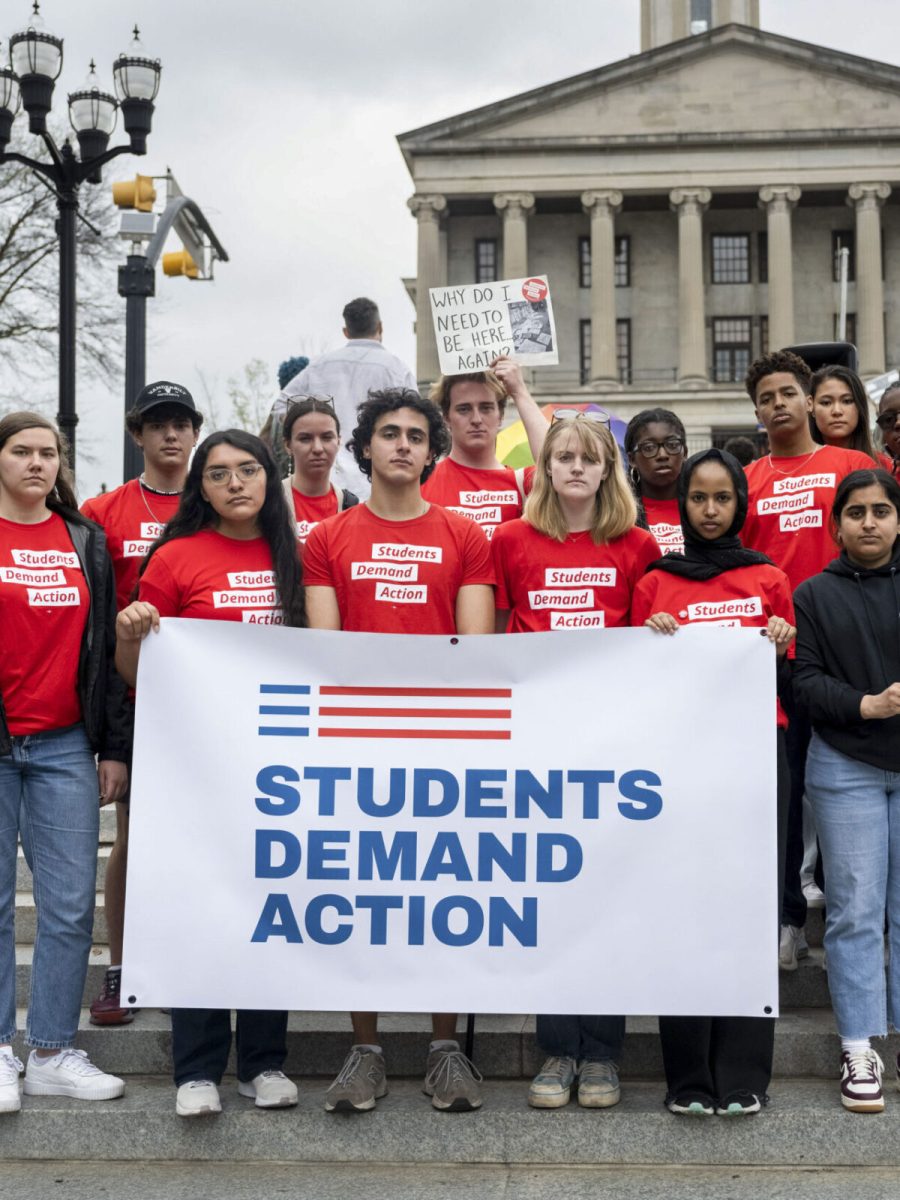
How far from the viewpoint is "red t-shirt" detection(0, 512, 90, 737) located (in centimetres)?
482

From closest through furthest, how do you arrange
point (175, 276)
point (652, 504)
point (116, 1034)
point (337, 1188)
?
1. point (337, 1188)
2. point (116, 1034)
3. point (652, 504)
4. point (175, 276)

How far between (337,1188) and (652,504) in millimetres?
3020

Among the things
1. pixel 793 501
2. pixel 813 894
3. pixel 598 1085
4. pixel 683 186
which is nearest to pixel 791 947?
pixel 813 894

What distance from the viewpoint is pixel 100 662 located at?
4.95 meters

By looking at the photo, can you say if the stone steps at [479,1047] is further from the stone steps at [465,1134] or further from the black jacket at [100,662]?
the black jacket at [100,662]

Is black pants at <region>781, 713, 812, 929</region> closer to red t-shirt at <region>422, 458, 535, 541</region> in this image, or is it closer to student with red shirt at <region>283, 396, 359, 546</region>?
red t-shirt at <region>422, 458, 535, 541</region>

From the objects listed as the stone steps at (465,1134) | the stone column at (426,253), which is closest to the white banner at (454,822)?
the stone steps at (465,1134)

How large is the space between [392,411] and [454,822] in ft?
4.75

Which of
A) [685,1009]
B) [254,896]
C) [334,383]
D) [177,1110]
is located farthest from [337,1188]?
[334,383]

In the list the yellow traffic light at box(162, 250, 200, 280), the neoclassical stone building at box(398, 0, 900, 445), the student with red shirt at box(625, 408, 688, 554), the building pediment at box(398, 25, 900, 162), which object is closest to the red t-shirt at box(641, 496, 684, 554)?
the student with red shirt at box(625, 408, 688, 554)

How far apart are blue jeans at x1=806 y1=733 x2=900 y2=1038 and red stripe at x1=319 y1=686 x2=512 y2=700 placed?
115 cm

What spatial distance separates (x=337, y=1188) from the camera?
4.52m

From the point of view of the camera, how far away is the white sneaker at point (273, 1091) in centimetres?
475

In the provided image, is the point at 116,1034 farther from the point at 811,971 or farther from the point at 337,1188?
the point at 811,971
